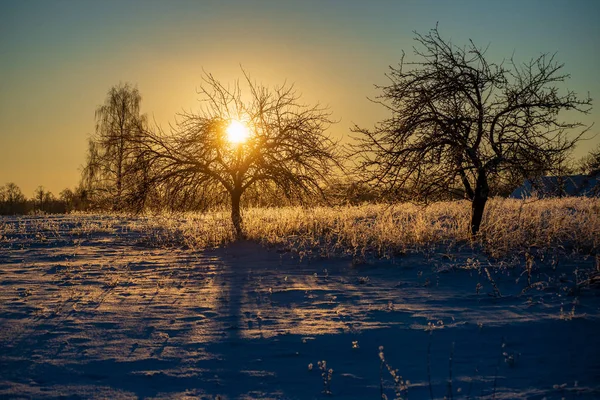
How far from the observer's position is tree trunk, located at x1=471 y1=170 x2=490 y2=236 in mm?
10961

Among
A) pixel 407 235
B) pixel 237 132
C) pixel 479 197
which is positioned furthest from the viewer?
pixel 237 132

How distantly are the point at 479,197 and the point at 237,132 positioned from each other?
6.43 m

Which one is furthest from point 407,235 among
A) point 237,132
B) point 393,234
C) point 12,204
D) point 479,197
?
point 12,204

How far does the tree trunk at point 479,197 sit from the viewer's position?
1096 cm

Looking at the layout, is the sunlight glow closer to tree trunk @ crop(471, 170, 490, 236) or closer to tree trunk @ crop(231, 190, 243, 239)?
tree trunk @ crop(231, 190, 243, 239)

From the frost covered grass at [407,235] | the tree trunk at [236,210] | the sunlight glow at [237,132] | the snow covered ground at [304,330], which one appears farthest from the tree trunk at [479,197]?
the sunlight glow at [237,132]

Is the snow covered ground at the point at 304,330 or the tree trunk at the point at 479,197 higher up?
the tree trunk at the point at 479,197

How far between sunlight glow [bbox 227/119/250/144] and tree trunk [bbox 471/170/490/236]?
A: 6101 millimetres

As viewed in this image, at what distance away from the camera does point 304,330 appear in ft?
19.4

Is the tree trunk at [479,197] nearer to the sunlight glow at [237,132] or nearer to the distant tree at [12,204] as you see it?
the sunlight glow at [237,132]

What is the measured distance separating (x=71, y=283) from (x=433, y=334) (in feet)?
19.8

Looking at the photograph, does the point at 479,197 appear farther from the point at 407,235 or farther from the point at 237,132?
the point at 237,132

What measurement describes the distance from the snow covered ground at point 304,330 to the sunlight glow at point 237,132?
15.9 ft

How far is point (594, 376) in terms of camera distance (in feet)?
14.8
